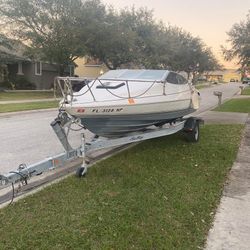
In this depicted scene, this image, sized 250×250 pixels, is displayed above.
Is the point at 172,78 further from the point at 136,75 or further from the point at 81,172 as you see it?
the point at 81,172

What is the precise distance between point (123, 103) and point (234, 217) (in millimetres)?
3166

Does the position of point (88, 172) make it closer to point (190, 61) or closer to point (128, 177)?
point (128, 177)

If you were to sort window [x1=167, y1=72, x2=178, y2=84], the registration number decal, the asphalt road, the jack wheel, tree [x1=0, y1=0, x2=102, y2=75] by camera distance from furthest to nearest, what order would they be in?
tree [x1=0, y1=0, x2=102, y2=75] < the jack wheel < window [x1=167, y1=72, x2=178, y2=84] < the asphalt road < the registration number decal

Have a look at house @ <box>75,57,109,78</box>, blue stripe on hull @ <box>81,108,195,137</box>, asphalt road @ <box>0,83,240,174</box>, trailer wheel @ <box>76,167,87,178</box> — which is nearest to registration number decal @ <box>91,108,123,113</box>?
blue stripe on hull @ <box>81,108,195,137</box>

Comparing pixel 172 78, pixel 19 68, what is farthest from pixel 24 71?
pixel 172 78

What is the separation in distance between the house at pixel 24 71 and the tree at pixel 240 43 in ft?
50.0

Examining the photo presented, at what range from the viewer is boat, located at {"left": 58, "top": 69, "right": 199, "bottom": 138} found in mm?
6887

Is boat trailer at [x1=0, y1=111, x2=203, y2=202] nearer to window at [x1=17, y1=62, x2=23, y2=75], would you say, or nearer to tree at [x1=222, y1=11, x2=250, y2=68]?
tree at [x1=222, y1=11, x2=250, y2=68]

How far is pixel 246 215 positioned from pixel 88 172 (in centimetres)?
304

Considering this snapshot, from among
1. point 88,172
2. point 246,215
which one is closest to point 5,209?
point 88,172

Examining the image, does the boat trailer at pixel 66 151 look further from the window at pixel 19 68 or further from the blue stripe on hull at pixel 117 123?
the window at pixel 19 68

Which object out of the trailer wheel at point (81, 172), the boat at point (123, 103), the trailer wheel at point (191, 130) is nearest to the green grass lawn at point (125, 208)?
the trailer wheel at point (81, 172)

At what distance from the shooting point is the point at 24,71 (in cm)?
3969

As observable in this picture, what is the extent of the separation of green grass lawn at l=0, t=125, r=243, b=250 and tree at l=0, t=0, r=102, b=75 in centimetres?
2351
